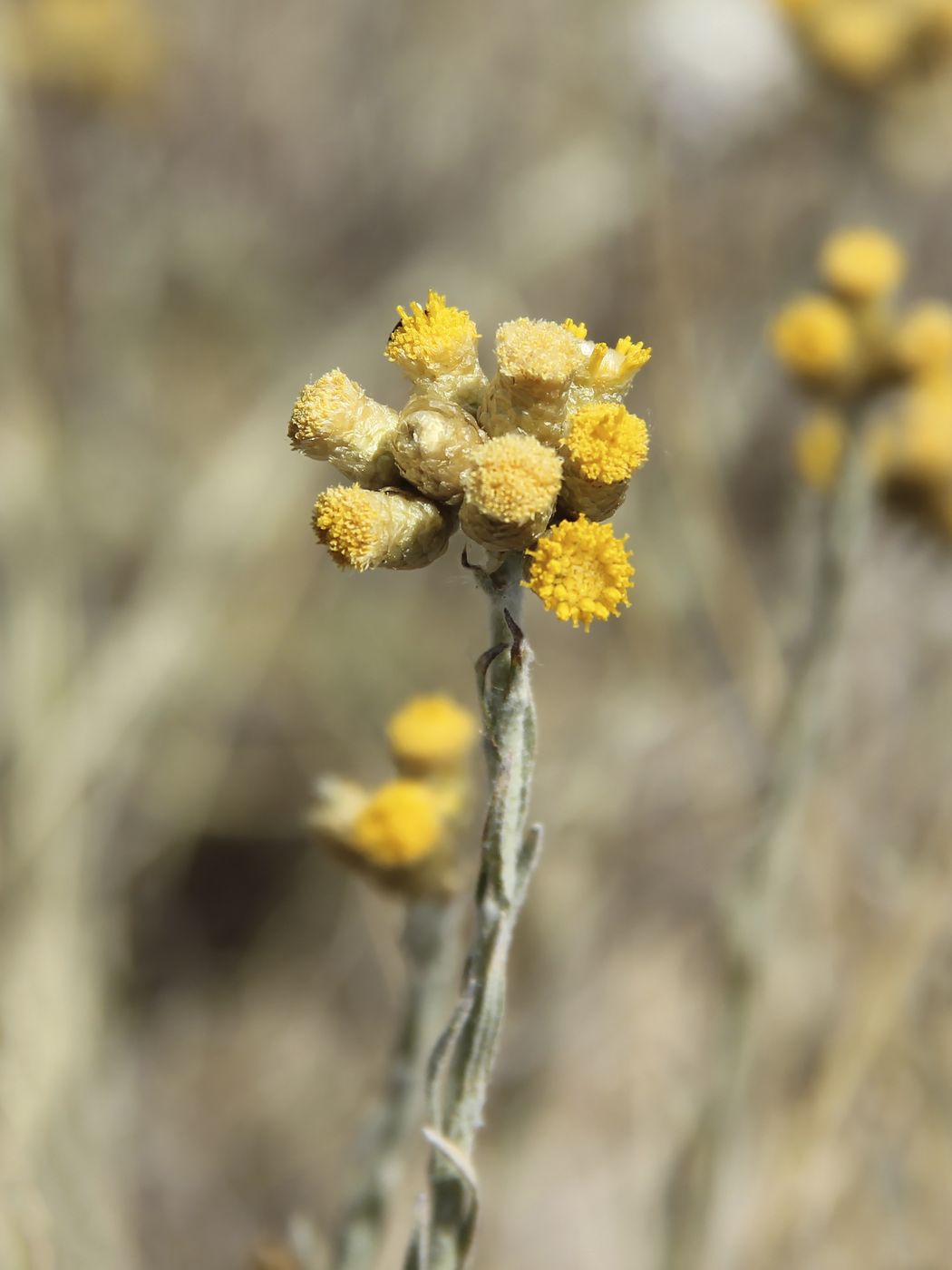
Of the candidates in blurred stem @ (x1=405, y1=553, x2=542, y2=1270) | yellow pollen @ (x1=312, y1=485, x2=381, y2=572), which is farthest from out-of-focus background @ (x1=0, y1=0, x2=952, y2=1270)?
yellow pollen @ (x1=312, y1=485, x2=381, y2=572)

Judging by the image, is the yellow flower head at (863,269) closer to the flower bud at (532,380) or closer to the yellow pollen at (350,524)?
the flower bud at (532,380)

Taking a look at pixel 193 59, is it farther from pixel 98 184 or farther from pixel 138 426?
pixel 138 426

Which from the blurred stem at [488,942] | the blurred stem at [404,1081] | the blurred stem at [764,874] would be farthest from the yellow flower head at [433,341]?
the blurred stem at [764,874]

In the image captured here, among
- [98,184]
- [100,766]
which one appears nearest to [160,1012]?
[100,766]

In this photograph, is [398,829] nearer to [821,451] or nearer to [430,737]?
[430,737]

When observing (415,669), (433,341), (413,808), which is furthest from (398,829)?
(415,669)

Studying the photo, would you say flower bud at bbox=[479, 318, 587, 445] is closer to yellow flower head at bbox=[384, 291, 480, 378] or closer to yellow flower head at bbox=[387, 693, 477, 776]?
yellow flower head at bbox=[384, 291, 480, 378]
